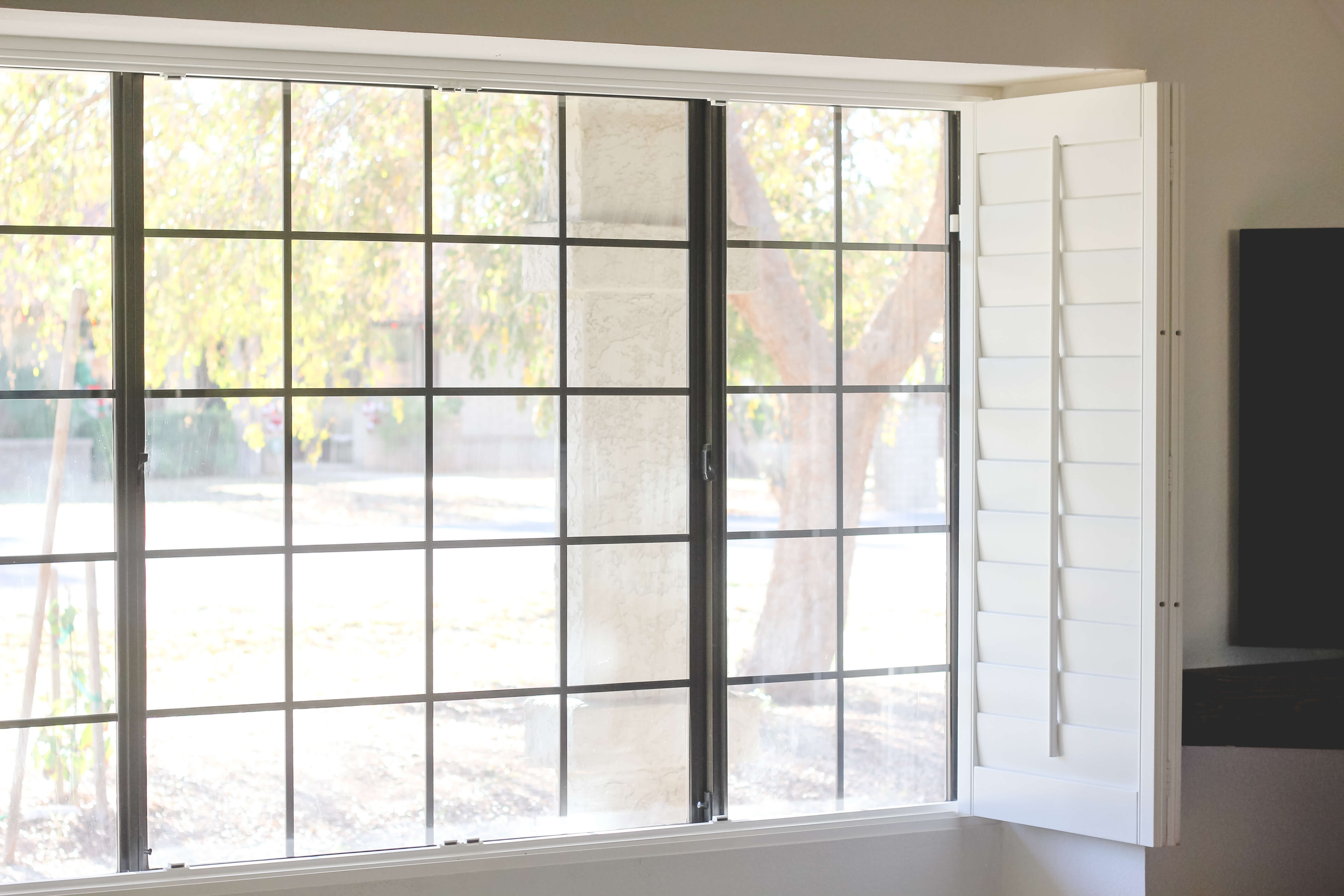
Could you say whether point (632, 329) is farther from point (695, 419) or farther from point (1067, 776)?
point (1067, 776)

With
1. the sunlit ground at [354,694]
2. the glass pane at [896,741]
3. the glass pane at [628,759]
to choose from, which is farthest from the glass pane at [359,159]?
the glass pane at [896,741]

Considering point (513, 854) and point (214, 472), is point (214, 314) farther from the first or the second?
point (513, 854)

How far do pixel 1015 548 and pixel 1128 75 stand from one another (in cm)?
126

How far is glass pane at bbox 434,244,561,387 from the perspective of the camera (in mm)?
2518

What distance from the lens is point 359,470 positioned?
8.19 feet

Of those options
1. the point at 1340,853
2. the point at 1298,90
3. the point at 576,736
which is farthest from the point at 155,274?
the point at 1340,853

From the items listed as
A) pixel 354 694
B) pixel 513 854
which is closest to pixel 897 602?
pixel 513 854

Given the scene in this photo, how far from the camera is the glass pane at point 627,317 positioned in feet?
8.46

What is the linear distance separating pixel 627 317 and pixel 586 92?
0.58 meters

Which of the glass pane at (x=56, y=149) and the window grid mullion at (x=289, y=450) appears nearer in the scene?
the glass pane at (x=56, y=149)

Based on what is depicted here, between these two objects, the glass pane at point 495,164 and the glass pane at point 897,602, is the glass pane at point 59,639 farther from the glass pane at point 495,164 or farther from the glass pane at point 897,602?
the glass pane at point 897,602

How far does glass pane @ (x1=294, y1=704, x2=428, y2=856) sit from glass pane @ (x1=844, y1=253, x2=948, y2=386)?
1522mm

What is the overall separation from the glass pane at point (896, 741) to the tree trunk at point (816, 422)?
0.17m

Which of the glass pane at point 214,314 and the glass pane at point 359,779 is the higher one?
the glass pane at point 214,314
